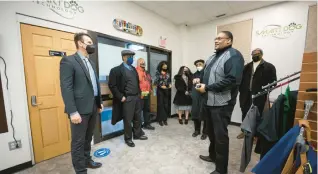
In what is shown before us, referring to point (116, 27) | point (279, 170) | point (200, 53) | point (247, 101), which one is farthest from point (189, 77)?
point (279, 170)

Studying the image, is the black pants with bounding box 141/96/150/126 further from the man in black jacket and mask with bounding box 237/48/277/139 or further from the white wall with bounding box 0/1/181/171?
the man in black jacket and mask with bounding box 237/48/277/139

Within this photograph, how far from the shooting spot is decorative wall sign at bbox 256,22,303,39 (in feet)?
8.77

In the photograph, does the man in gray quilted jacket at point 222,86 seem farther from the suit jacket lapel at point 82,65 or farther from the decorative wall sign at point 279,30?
the decorative wall sign at point 279,30

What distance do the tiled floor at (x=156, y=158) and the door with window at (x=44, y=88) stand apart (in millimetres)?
216

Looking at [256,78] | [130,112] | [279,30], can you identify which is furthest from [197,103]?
[279,30]

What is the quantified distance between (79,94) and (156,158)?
4.26ft

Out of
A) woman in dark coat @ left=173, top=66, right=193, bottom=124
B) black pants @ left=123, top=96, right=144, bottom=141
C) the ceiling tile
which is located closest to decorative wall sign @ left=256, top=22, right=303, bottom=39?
the ceiling tile

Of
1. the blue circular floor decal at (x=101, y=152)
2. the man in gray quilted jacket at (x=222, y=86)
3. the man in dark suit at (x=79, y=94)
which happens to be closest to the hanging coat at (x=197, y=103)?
the man in gray quilted jacket at (x=222, y=86)

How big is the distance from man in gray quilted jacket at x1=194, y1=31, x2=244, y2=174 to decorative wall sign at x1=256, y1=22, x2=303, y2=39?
7.16 ft

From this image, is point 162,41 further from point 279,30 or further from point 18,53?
point 18,53

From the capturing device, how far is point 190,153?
2086 mm

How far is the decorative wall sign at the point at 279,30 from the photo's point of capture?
105 inches

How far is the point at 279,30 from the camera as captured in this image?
9.23ft

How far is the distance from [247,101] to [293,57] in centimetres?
126
